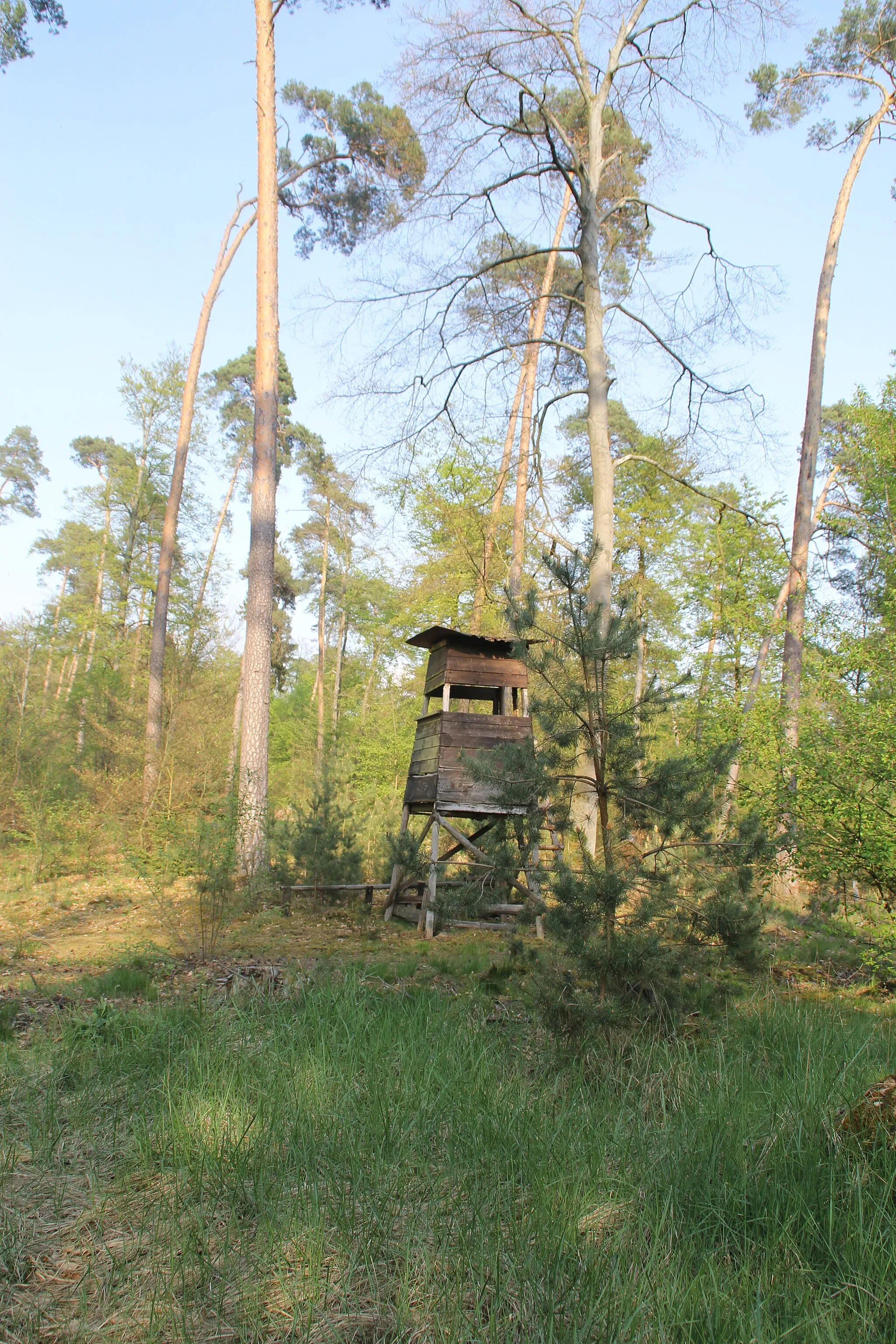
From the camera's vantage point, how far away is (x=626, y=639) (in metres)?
4.59

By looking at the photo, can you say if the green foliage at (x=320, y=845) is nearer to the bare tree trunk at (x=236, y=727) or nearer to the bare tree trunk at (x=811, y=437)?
the bare tree trunk at (x=236, y=727)

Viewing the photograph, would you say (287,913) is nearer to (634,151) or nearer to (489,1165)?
(489,1165)

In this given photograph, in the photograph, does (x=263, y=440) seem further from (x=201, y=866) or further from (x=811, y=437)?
(x=811, y=437)

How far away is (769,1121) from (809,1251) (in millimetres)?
838

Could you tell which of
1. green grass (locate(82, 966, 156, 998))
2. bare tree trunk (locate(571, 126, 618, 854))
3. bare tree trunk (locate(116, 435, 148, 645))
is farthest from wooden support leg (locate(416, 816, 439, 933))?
bare tree trunk (locate(116, 435, 148, 645))

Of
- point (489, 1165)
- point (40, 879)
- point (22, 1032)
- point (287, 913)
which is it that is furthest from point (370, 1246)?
point (40, 879)

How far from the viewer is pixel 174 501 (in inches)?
765

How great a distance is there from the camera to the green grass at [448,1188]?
7.45 feet

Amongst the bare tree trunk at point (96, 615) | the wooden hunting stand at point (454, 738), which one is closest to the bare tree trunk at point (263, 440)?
the wooden hunting stand at point (454, 738)

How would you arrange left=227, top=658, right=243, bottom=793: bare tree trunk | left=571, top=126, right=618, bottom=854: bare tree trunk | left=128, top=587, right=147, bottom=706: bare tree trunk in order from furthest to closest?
left=128, top=587, right=147, bottom=706: bare tree trunk, left=227, top=658, right=243, bottom=793: bare tree trunk, left=571, top=126, right=618, bottom=854: bare tree trunk

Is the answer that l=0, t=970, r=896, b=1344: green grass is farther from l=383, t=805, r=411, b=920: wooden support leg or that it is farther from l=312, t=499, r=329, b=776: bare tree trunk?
l=312, t=499, r=329, b=776: bare tree trunk

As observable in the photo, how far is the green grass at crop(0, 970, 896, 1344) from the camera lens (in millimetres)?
2270

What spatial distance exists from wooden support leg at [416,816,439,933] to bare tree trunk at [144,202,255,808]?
317 inches

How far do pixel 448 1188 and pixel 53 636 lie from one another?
3122 centimetres
